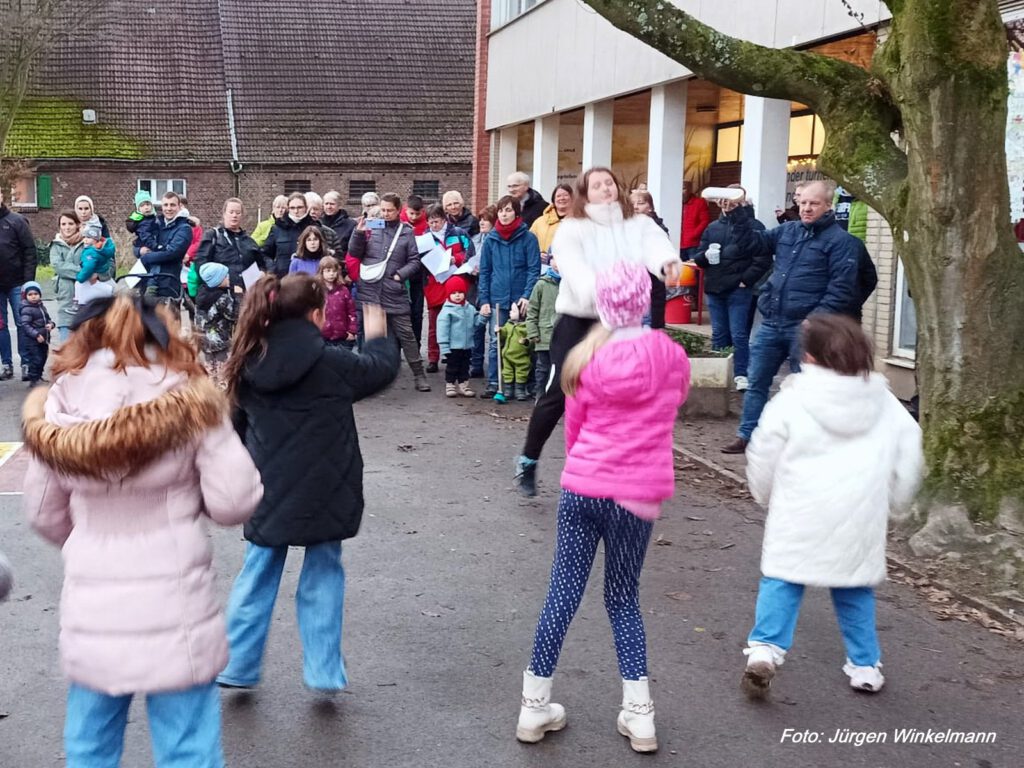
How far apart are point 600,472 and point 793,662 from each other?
164 centimetres

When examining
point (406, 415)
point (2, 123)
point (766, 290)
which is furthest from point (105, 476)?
point (2, 123)

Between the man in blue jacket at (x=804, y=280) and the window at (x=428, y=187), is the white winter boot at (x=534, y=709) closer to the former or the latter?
the man in blue jacket at (x=804, y=280)

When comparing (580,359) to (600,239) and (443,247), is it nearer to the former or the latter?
(600,239)

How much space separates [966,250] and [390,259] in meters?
6.89

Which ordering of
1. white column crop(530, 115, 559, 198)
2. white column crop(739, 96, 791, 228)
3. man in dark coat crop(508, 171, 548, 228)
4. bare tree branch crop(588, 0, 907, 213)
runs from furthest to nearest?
1. white column crop(530, 115, 559, 198)
2. white column crop(739, 96, 791, 228)
3. man in dark coat crop(508, 171, 548, 228)
4. bare tree branch crop(588, 0, 907, 213)

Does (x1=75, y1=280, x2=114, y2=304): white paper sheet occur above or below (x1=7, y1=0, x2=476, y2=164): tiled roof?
below

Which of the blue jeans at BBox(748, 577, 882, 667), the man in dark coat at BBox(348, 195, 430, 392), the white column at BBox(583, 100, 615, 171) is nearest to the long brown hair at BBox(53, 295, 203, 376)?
the blue jeans at BBox(748, 577, 882, 667)

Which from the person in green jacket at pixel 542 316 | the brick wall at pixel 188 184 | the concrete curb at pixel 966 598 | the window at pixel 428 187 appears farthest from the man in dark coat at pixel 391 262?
the window at pixel 428 187

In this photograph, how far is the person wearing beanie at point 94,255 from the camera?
13211 mm

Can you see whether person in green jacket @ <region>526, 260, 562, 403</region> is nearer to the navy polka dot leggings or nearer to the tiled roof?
the navy polka dot leggings

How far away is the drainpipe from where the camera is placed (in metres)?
41.4

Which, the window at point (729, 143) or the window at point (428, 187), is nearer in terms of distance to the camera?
the window at point (729, 143)

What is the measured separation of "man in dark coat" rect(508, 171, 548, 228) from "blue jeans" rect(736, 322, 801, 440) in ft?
13.3

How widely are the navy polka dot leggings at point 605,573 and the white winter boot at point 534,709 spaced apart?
3 cm
